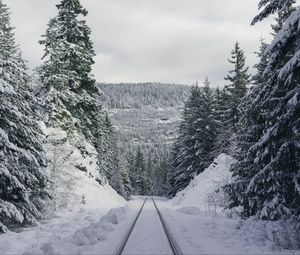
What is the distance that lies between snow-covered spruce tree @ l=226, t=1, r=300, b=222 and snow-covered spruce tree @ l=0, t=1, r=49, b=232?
9037 millimetres

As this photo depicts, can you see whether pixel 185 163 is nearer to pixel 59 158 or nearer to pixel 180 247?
A: pixel 59 158

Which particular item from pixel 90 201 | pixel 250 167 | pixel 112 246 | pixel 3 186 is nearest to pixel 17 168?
pixel 3 186

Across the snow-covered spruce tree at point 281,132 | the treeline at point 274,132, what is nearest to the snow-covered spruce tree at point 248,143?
the treeline at point 274,132

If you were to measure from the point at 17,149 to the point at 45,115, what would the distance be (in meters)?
14.2

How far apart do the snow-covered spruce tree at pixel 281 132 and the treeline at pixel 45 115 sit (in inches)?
358

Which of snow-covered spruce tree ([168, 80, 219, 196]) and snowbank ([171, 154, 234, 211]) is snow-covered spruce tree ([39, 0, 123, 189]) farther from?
snow-covered spruce tree ([168, 80, 219, 196])

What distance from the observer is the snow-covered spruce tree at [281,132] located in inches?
397

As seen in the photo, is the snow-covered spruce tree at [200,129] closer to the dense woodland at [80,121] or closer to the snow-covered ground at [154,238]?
the dense woodland at [80,121]

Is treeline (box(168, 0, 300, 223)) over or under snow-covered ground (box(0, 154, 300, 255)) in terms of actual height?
over

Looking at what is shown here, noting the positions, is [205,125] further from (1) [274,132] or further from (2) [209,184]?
(1) [274,132]

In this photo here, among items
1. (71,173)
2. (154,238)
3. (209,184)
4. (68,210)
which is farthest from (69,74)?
(154,238)

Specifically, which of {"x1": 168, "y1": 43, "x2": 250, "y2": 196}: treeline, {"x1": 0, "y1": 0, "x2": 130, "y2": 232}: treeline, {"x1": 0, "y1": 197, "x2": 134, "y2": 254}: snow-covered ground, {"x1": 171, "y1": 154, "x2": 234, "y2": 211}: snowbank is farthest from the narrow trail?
{"x1": 168, "y1": 43, "x2": 250, "y2": 196}: treeline

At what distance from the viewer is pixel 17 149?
16.4m

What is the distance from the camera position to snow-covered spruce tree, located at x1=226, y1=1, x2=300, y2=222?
33.1ft
